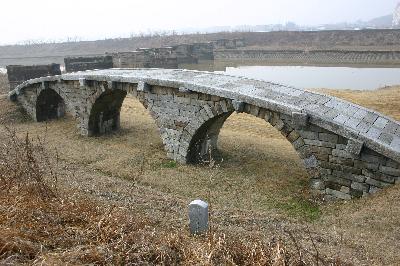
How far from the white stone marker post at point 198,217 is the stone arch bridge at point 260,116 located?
118 cm

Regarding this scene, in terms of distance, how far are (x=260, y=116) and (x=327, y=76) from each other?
2052 centimetres

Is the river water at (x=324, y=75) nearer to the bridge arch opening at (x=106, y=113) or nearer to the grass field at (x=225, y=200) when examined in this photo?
the grass field at (x=225, y=200)

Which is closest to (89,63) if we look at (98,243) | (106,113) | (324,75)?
(106,113)

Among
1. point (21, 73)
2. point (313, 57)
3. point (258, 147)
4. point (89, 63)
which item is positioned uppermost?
point (89, 63)

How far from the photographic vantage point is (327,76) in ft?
89.5

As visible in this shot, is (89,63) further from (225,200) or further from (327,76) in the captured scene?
(327,76)

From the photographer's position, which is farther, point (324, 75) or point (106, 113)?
point (324, 75)

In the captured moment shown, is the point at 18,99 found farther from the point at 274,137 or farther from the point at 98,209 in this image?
the point at 98,209

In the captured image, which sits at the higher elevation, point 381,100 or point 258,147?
point 381,100

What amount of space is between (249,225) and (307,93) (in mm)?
3916

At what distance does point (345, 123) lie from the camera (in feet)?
24.6

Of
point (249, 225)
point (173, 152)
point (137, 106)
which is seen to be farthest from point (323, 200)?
point (137, 106)

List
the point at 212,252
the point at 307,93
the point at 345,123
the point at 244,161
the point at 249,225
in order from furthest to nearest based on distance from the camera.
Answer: the point at 244,161
the point at 307,93
the point at 345,123
the point at 249,225
the point at 212,252

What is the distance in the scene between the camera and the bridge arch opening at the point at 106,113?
12.9 meters
